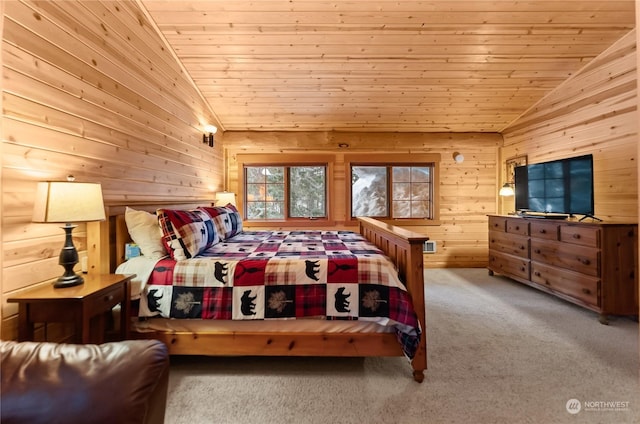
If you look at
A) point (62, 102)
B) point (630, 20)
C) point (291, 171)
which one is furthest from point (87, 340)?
point (630, 20)

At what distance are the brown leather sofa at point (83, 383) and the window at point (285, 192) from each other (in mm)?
3674

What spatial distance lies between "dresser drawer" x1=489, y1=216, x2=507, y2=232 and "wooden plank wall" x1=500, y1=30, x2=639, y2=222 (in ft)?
2.86

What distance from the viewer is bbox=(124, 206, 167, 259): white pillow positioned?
6.37ft

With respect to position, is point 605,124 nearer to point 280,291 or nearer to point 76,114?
point 280,291

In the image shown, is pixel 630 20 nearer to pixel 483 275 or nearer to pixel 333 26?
pixel 333 26

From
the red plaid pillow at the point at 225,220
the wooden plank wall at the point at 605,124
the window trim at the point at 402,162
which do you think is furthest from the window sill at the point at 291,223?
the wooden plank wall at the point at 605,124

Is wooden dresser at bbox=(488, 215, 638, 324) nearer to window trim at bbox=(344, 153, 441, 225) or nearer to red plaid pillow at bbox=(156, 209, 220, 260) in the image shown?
window trim at bbox=(344, 153, 441, 225)

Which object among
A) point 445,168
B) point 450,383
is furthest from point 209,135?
point 450,383

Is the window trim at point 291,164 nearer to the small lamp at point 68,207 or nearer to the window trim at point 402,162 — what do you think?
the window trim at point 402,162

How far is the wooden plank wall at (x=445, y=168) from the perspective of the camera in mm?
4324

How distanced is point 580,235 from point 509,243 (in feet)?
3.08

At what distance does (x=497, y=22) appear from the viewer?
2514 millimetres

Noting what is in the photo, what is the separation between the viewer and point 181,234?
1926 millimetres

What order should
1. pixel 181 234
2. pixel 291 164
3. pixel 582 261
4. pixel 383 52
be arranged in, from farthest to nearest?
1. pixel 291 164
2. pixel 383 52
3. pixel 582 261
4. pixel 181 234
